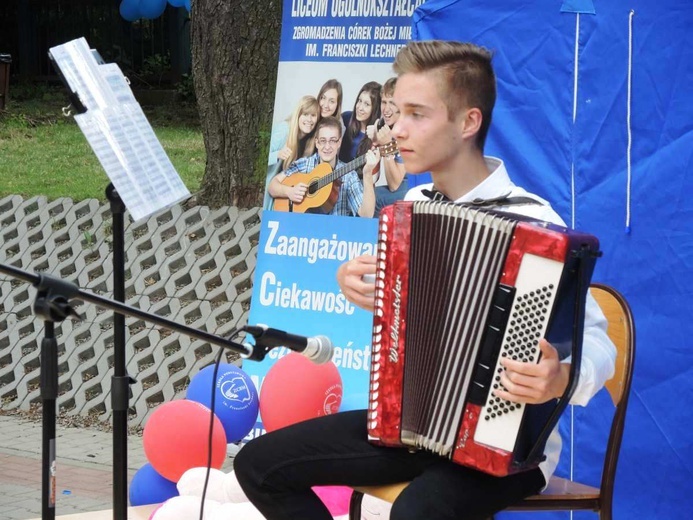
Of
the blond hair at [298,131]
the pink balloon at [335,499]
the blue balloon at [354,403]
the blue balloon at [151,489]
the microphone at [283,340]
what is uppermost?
the blond hair at [298,131]

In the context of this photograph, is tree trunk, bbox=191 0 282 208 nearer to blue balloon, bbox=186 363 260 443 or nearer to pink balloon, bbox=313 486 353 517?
blue balloon, bbox=186 363 260 443

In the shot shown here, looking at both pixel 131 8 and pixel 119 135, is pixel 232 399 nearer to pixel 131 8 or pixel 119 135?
pixel 119 135

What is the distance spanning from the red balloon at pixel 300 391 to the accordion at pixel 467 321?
1.17m

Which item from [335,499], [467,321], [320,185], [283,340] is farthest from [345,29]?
[283,340]

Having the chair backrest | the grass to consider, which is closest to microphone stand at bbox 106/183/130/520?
the chair backrest

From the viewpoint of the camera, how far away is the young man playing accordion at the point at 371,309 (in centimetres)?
264

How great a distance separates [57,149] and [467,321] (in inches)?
352

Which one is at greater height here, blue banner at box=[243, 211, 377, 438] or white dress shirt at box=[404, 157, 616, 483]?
white dress shirt at box=[404, 157, 616, 483]

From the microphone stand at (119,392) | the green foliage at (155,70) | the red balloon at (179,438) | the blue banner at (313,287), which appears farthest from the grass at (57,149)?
the microphone stand at (119,392)

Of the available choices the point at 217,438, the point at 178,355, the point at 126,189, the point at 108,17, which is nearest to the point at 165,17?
the point at 108,17

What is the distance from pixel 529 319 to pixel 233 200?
4851 mm

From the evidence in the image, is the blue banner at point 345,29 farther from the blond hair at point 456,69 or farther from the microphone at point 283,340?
the microphone at point 283,340

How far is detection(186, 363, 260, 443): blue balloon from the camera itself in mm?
4023

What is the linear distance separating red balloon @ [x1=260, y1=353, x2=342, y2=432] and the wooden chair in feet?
3.22
